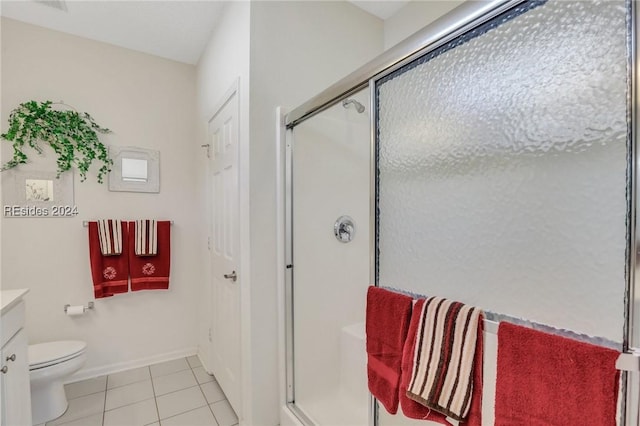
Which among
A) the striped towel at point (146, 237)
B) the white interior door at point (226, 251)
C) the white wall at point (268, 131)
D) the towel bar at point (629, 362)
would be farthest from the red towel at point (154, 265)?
the towel bar at point (629, 362)

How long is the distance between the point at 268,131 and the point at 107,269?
174cm

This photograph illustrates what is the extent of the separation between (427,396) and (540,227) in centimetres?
53

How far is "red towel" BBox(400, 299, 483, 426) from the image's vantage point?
2.48 ft

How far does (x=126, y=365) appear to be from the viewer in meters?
2.43

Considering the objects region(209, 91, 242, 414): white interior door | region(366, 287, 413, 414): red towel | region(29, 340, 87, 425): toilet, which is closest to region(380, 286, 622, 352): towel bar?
region(366, 287, 413, 414): red towel

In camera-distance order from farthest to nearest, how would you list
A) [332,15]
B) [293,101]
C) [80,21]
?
[80,21], [332,15], [293,101]

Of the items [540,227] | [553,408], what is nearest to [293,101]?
[540,227]

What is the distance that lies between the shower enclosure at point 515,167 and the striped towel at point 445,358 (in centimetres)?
9

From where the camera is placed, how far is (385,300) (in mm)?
1006

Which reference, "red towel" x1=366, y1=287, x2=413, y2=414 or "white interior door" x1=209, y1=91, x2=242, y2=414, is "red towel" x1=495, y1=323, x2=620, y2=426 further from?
"white interior door" x1=209, y1=91, x2=242, y2=414

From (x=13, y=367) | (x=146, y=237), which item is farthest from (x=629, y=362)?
(x=146, y=237)

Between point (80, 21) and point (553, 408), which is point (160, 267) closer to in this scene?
point (80, 21)

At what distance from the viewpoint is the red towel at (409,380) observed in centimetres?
76

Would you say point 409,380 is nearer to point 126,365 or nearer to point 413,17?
point 413,17
